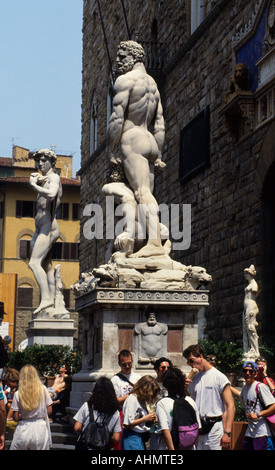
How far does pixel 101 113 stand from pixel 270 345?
18.9 meters

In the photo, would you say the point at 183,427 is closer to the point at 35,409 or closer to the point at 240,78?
the point at 35,409

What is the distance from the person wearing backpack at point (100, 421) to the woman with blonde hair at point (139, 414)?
0.76 ft

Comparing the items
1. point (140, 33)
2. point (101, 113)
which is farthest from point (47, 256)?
point (101, 113)

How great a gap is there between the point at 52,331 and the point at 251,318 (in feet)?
12.6

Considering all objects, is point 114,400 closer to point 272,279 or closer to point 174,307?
point 174,307

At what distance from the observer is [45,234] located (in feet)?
52.7

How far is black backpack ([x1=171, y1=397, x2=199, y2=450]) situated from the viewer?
6406 millimetres

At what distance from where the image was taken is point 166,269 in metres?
10.5

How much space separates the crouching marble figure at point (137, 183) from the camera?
34.0ft

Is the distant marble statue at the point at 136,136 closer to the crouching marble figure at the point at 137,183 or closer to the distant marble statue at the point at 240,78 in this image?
the crouching marble figure at the point at 137,183

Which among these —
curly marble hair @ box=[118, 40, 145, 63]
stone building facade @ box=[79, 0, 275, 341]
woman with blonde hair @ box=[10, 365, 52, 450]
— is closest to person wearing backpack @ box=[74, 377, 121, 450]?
woman with blonde hair @ box=[10, 365, 52, 450]

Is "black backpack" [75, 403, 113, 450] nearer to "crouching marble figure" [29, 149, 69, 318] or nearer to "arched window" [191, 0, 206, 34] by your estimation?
"crouching marble figure" [29, 149, 69, 318]

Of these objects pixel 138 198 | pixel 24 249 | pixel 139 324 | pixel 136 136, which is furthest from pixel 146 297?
pixel 24 249

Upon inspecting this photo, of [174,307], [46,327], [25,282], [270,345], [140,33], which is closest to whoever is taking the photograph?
[174,307]
